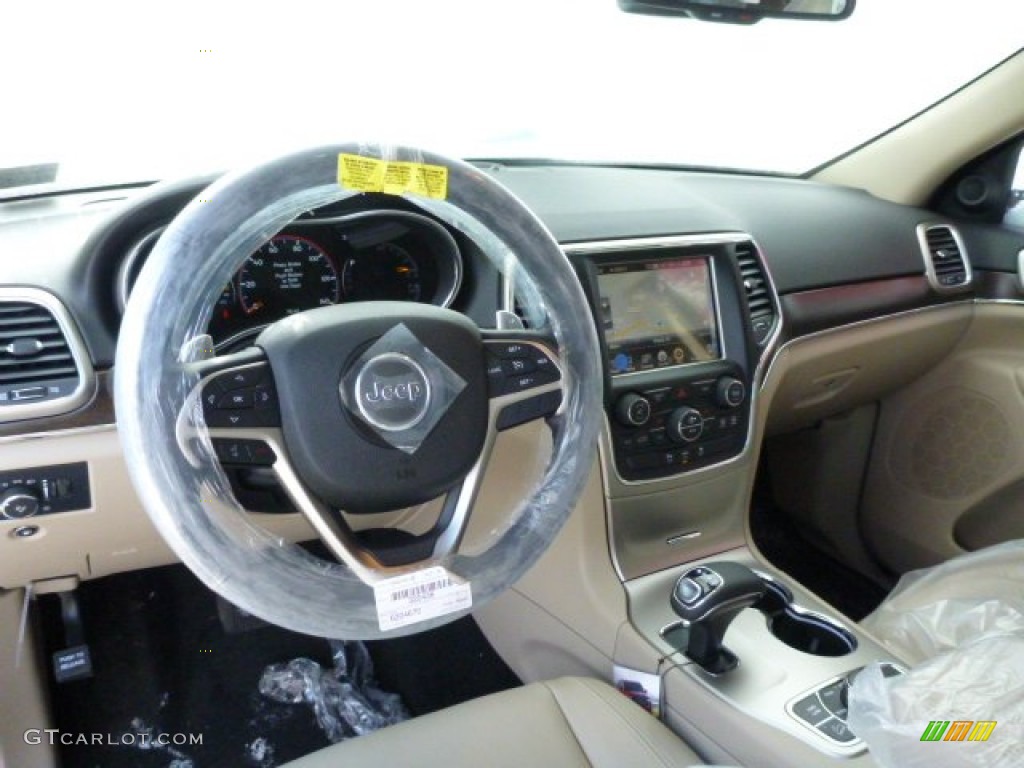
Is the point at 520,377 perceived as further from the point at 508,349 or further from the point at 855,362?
the point at 855,362

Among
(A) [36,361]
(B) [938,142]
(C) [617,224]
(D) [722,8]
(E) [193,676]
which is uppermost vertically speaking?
(D) [722,8]

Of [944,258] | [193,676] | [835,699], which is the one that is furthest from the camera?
[944,258]

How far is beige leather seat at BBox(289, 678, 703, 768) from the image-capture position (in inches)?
41.6

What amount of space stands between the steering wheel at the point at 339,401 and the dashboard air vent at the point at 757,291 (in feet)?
2.02

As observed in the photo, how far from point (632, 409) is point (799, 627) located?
0.43 meters

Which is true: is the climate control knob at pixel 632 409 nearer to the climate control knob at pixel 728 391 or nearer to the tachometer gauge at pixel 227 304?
the climate control knob at pixel 728 391

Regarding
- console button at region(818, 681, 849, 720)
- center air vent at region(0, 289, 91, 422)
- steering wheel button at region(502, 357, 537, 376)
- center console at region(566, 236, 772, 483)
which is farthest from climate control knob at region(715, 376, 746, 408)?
center air vent at region(0, 289, 91, 422)

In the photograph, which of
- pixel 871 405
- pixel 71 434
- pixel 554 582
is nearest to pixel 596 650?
pixel 554 582

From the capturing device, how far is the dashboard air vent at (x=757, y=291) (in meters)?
1.52

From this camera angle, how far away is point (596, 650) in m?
1.42

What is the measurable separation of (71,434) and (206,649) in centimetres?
90

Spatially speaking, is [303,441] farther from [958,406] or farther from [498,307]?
[958,406]

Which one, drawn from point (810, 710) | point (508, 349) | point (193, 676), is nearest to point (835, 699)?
point (810, 710)

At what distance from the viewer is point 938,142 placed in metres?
1.93
